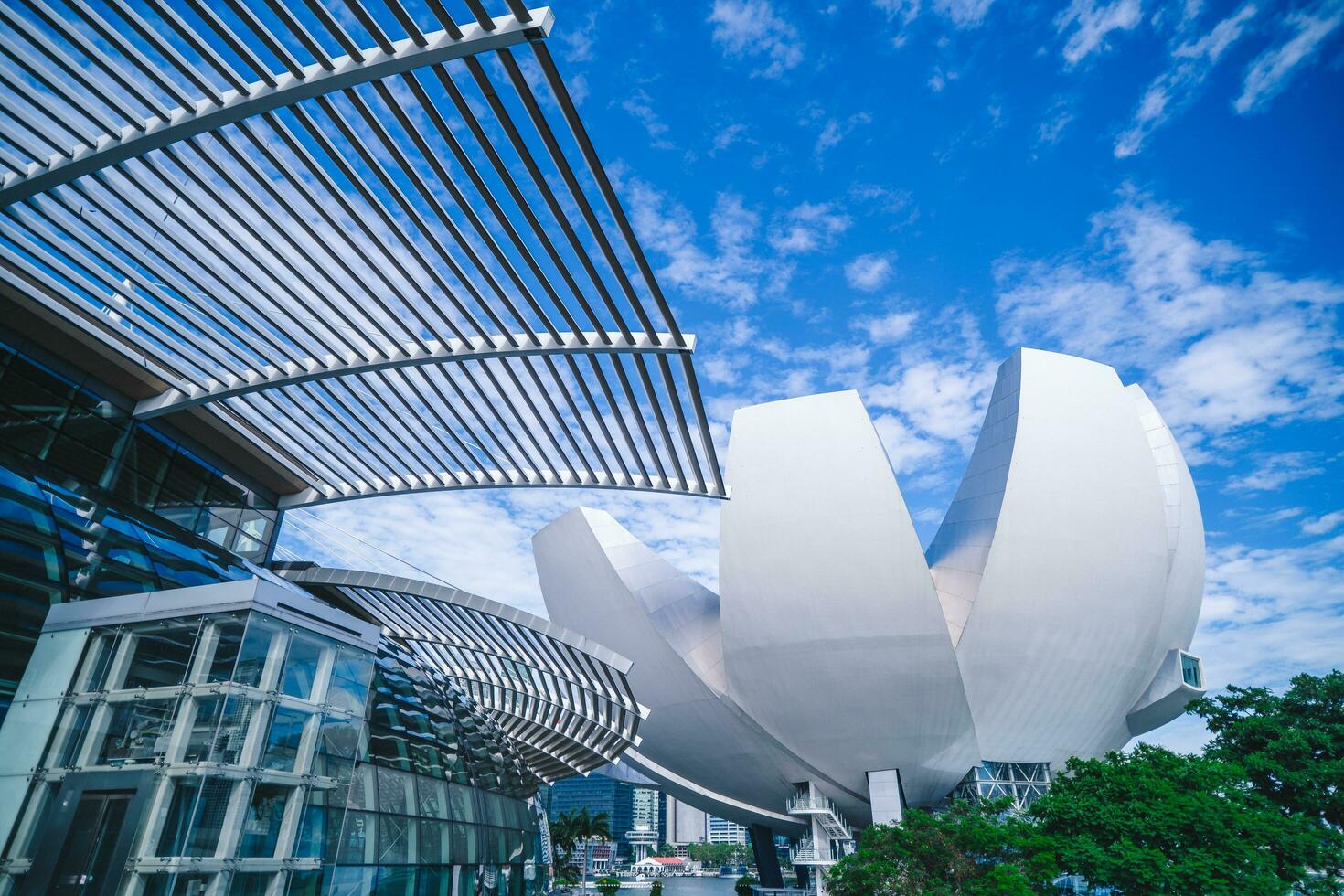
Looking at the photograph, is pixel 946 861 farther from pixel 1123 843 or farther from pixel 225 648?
pixel 225 648

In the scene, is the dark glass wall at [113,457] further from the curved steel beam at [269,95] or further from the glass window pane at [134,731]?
the glass window pane at [134,731]

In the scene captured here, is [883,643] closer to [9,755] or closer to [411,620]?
[411,620]

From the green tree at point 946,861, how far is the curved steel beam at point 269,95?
2078cm

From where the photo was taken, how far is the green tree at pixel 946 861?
2041cm

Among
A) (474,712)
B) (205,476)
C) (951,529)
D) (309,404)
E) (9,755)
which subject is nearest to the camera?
(9,755)

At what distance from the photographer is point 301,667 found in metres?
8.19

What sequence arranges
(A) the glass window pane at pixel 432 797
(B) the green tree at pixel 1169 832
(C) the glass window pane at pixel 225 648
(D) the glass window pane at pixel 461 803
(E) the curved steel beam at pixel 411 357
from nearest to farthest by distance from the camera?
(C) the glass window pane at pixel 225 648, (E) the curved steel beam at pixel 411 357, (A) the glass window pane at pixel 432 797, (D) the glass window pane at pixel 461 803, (B) the green tree at pixel 1169 832

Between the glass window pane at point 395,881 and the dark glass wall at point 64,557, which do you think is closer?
the dark glass wall at point 64,557

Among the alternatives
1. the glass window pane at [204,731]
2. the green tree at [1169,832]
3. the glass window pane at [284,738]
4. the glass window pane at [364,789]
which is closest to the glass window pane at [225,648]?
the glass window pane at [204,731]

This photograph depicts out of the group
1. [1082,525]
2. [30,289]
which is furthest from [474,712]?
[1082,525]

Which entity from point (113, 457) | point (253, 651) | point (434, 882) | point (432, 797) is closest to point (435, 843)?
point (434, 882)

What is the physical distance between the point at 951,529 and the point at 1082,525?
17.6 ft

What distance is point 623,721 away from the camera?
25.3m

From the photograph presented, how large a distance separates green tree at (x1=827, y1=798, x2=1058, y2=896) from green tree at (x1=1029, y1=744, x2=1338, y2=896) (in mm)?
589
